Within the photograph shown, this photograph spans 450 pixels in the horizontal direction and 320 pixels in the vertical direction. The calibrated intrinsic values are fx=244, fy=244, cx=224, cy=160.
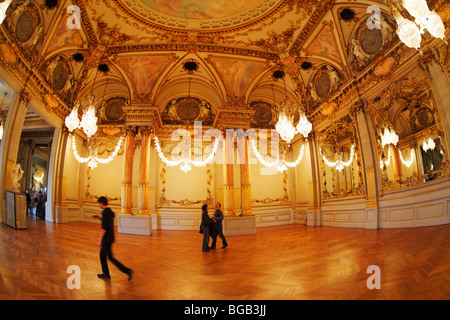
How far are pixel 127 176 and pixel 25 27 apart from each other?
6.25 metres

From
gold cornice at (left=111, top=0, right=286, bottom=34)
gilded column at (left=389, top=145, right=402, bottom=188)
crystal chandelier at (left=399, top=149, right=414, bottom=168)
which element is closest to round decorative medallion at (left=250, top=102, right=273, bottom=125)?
gold cornice at (left=111, top=0, right=286, bottom=34)

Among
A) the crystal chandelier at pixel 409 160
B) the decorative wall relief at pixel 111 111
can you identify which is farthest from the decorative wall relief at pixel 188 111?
the crystal chandelier at pixel 409 160

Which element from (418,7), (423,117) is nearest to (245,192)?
(418,7)

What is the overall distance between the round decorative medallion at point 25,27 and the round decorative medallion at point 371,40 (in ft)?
38.5

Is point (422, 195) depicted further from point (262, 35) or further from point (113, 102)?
point (113, 102)

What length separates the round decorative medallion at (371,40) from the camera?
8.87m

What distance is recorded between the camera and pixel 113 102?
14.4 meters

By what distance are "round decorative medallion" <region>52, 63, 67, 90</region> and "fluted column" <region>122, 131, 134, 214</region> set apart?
3.57 metres

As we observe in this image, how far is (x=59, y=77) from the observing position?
10.8 meters

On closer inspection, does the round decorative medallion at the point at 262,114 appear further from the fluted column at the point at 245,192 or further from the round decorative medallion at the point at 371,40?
the round decorative medallion at the point at 371,40

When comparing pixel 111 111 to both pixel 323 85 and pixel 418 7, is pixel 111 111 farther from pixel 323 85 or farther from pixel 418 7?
pixel 418 7

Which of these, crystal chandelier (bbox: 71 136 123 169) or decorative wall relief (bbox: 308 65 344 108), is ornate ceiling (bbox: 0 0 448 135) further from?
crystal chandelier (bbox: 71 136 123 169)
